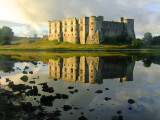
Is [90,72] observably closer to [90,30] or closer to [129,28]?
[90,30]

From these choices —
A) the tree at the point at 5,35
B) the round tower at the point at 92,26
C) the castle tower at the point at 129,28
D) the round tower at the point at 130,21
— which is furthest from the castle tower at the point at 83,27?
the tree at the point at 5,35

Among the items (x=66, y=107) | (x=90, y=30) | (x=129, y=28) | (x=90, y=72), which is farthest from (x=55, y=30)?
(x=66, y=107)

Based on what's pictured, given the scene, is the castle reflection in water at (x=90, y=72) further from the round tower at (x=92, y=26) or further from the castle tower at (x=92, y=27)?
the round tower at (x=92, y=26)

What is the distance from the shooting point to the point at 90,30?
8281cm

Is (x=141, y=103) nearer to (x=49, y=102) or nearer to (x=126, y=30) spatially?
(x=49, y=102)

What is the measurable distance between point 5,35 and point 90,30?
5510cm

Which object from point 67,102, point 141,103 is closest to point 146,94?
point 141,103

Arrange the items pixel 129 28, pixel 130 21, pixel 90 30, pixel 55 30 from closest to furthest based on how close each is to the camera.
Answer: pixel 90 30 < pixel 129 28 < pixel 130 21 < pixel 55 30

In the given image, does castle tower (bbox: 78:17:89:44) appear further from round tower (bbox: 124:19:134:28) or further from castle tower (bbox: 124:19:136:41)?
round tower (bbox: 124:19:134:28)

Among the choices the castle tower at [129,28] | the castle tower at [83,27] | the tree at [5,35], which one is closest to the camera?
the castle tower at [83,27]

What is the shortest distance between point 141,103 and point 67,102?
19.6 ft

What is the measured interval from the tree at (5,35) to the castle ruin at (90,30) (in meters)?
25.8

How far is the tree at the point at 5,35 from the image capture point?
10319 centimetres

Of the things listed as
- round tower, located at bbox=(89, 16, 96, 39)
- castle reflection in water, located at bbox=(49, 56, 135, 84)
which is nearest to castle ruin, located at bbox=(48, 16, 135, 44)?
round tower, located at bbox=(89, 16, 96, 39)
